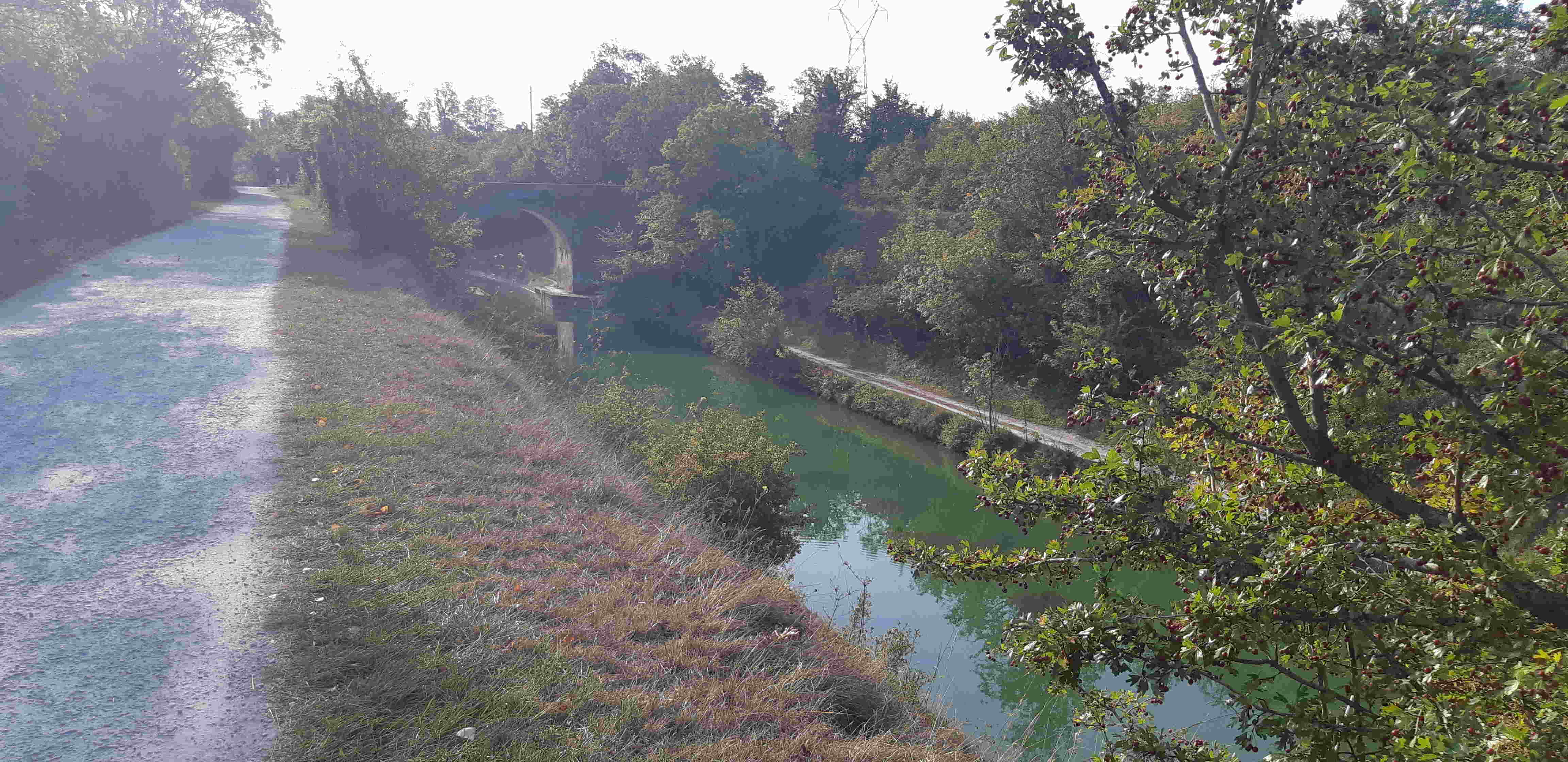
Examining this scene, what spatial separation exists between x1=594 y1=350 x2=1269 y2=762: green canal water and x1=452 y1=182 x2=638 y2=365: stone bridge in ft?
49.1

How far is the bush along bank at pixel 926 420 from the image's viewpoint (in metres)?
20.8

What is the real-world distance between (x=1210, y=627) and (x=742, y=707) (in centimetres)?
379

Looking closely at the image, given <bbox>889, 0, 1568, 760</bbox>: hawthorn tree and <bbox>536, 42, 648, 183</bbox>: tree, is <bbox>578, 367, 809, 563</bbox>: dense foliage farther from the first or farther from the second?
<bbox>536, 42, 648, 183</bbox>: tree

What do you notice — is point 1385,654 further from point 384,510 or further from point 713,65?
point 713,65

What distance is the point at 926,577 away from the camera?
15.3 m

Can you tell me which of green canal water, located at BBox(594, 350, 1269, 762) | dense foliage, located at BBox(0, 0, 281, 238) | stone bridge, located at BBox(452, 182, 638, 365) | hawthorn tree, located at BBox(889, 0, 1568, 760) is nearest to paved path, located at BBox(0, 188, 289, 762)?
hawthorn tree, located at BBox(889, 0, 1568, 760)

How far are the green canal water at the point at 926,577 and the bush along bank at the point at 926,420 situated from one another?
41 cm

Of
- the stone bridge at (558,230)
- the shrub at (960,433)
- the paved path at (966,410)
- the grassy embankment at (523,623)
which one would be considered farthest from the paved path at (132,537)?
the stone bridge at (558,230)

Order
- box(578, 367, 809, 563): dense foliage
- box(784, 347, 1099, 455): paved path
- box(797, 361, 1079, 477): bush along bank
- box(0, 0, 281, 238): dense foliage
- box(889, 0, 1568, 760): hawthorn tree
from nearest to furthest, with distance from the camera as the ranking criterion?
box(889, 0, 1568, 760): hawthorn tree → box(578, 367, 809, 563): dense foliage → box(0, 0, 281, 238): dense foliage → box(797, 361, 1079, 477): bush along bank → box(784, 347, 1099, 455): paved path

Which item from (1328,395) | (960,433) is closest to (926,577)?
(960,433)

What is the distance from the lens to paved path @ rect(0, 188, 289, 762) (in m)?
4.29

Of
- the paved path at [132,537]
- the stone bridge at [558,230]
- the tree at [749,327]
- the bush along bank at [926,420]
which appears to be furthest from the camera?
the stone bridge at [558,230]

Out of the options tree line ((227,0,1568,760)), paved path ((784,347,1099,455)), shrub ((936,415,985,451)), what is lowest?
shrub ((936,415,985,451))

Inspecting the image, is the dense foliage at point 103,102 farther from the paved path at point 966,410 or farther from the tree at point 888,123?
the tree at point 888,123
